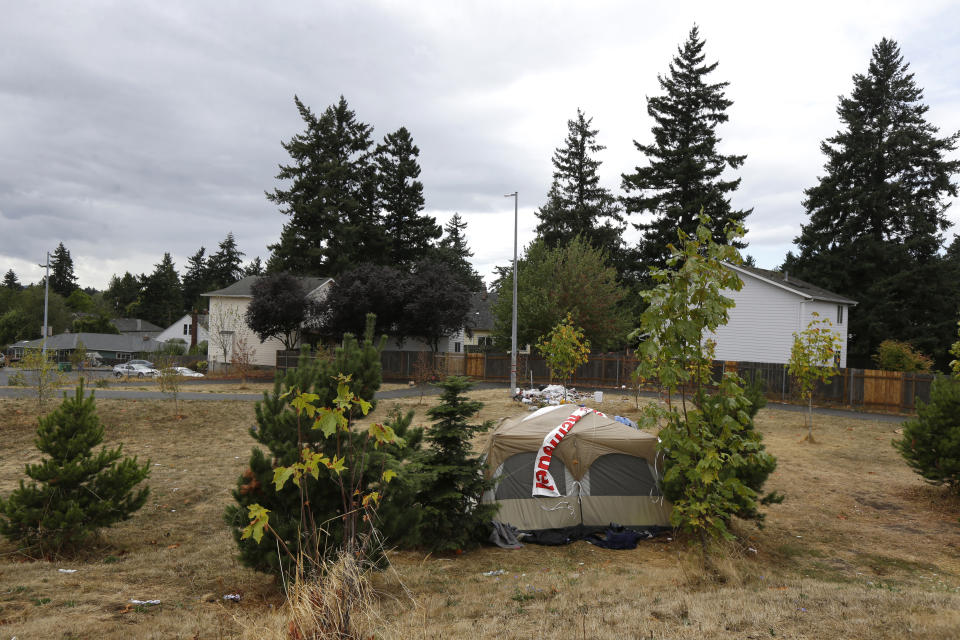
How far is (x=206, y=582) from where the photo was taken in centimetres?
626

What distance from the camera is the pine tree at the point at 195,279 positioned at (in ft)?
298

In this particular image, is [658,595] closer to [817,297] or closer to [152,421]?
[152,421]

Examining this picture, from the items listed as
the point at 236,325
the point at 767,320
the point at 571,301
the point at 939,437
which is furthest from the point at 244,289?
the point at 939,437

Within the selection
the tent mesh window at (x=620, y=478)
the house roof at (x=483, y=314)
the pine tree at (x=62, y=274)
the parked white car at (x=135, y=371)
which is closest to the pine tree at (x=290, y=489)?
the tent mesh window at (x=620, y=478)

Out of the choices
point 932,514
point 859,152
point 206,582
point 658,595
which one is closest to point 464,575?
point 658,595

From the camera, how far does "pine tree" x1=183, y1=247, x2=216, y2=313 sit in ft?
298

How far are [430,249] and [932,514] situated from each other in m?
47.3

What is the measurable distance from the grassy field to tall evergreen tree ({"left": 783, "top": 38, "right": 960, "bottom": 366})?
29.1 m

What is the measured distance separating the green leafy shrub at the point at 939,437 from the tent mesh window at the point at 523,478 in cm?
652

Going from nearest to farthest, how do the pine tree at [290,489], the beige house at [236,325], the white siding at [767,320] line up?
the pine tree at [290,489]
the white siding at [767,320]
the beige house at [236,325]

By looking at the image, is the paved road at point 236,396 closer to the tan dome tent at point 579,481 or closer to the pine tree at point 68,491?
the tan dome tent at point 579,481

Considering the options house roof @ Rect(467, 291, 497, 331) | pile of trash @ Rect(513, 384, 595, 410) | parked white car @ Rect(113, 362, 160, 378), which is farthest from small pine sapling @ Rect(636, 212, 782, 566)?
house roof @ Rect(467, 291, 497, 331)

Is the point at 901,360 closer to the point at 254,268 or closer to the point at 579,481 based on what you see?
the point at 579,481

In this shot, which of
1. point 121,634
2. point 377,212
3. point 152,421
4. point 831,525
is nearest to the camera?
point 121,634
